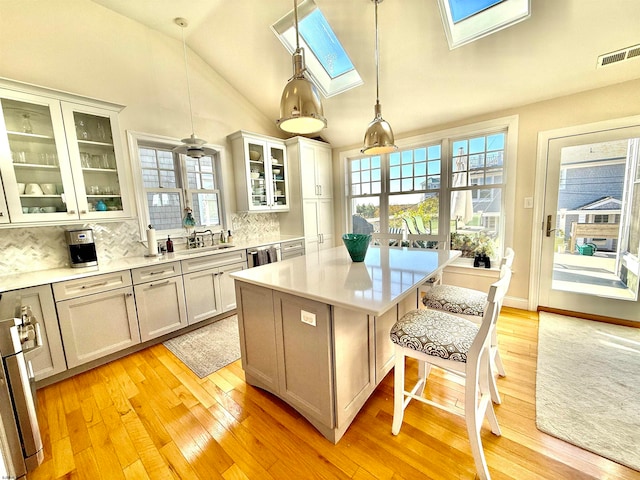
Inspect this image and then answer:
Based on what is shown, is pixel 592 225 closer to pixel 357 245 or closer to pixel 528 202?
pixel 528 202

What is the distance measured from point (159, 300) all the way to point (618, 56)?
4608 mm

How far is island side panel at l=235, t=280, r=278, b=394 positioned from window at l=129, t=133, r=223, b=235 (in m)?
1.87

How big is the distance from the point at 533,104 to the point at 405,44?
155cm

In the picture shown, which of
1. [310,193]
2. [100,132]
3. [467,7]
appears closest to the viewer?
[467,7]

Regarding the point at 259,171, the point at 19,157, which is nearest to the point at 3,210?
the point at 19,157

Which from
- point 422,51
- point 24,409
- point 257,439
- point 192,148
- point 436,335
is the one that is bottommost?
point 257,439

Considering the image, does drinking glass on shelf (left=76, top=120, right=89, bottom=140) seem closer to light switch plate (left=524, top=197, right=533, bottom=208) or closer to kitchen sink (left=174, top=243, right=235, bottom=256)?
kitchen sink (left=174, top=243, right=235, bottom=256)

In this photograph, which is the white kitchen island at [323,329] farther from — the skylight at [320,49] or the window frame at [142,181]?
the skylight at [320,49]

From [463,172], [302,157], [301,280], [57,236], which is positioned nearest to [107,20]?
[57,236]

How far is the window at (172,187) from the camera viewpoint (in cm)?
287

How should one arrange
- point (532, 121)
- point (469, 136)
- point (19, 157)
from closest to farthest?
point (19, 157) < point (532, 121) < point (469, 136)

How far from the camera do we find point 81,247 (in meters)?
2.29

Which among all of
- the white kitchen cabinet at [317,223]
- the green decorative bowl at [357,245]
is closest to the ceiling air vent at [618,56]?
the green decorative bowl at [357,245]

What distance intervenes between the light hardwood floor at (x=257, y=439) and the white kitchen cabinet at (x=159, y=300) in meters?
0.53
